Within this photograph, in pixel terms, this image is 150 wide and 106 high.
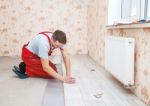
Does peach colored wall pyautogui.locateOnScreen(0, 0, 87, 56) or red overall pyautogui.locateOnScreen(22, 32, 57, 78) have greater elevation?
peach colored wall pyautogui.locateOnScreen(0, 0, 87, 56)

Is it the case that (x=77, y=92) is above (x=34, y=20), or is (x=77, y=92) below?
below

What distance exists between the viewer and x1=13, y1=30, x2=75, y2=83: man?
3.12 meters

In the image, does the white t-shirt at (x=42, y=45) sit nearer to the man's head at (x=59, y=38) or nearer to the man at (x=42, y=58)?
the man at (x=42, y=58)

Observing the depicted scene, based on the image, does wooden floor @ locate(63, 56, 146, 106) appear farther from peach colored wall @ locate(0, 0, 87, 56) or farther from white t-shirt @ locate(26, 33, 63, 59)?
peach colored wall @ locate(0, 0, 87, 56)

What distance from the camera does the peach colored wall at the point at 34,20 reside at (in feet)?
19.6

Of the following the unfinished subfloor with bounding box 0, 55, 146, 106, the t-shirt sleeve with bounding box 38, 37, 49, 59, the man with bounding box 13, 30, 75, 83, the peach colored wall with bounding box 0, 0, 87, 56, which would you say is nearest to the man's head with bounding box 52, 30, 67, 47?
the man with bounding box 13, 30, 75, 83

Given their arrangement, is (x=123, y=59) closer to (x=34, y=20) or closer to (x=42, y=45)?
(x=42, y=45)

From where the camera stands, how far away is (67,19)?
20.2 ft

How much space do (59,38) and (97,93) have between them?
0.78 m

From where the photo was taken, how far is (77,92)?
8.96 feet

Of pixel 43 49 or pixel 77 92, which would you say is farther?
pixel 43 49

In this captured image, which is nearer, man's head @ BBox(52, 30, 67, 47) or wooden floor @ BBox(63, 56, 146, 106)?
wooden floor @ BBox(63, 56, 146, 106)

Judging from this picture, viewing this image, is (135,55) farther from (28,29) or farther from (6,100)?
(28,29)

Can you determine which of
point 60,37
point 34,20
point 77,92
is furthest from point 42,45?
point 34,20
